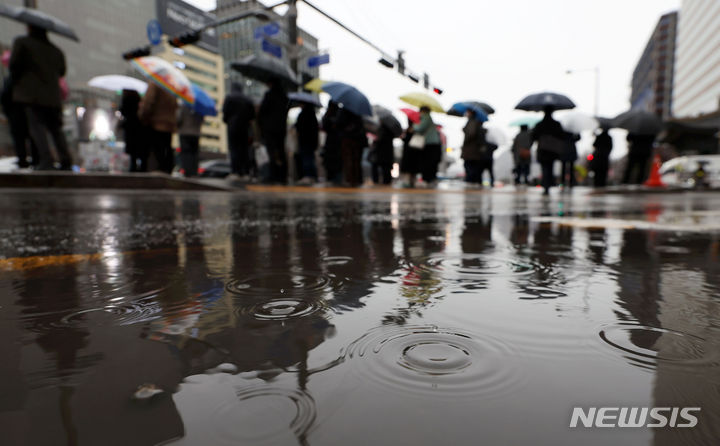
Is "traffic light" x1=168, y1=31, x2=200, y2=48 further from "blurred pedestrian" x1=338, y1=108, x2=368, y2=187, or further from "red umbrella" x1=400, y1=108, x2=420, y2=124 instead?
"blurred pedestrian" x1=338, y1=108, x2=368, y2=187

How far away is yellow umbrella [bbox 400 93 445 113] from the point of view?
1016 cm

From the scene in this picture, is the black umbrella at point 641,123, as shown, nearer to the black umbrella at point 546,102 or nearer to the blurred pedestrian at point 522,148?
the blurred pedestrian at point 522,148

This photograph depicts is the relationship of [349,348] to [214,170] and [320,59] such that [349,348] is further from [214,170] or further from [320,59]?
[320,59]

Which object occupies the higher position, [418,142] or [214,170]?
[418,142]

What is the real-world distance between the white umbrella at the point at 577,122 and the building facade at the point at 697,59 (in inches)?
2284

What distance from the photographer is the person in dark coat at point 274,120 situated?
314 inches

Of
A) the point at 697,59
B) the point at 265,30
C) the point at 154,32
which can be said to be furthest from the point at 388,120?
the point at 697,59

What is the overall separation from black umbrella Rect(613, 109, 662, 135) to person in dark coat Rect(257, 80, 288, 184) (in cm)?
843

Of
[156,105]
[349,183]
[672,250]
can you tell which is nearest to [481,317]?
[672,250]

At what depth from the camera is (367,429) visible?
49cm

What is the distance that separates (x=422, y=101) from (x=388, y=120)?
91 centimetres

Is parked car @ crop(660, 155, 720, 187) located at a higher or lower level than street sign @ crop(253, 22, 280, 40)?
lower

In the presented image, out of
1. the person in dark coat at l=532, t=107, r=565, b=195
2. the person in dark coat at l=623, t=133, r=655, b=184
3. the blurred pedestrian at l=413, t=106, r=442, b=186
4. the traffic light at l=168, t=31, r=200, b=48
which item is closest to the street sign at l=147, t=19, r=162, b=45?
the traffic light at l=168, t=31, r=200, b=48

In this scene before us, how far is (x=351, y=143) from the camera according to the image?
31.8ft
